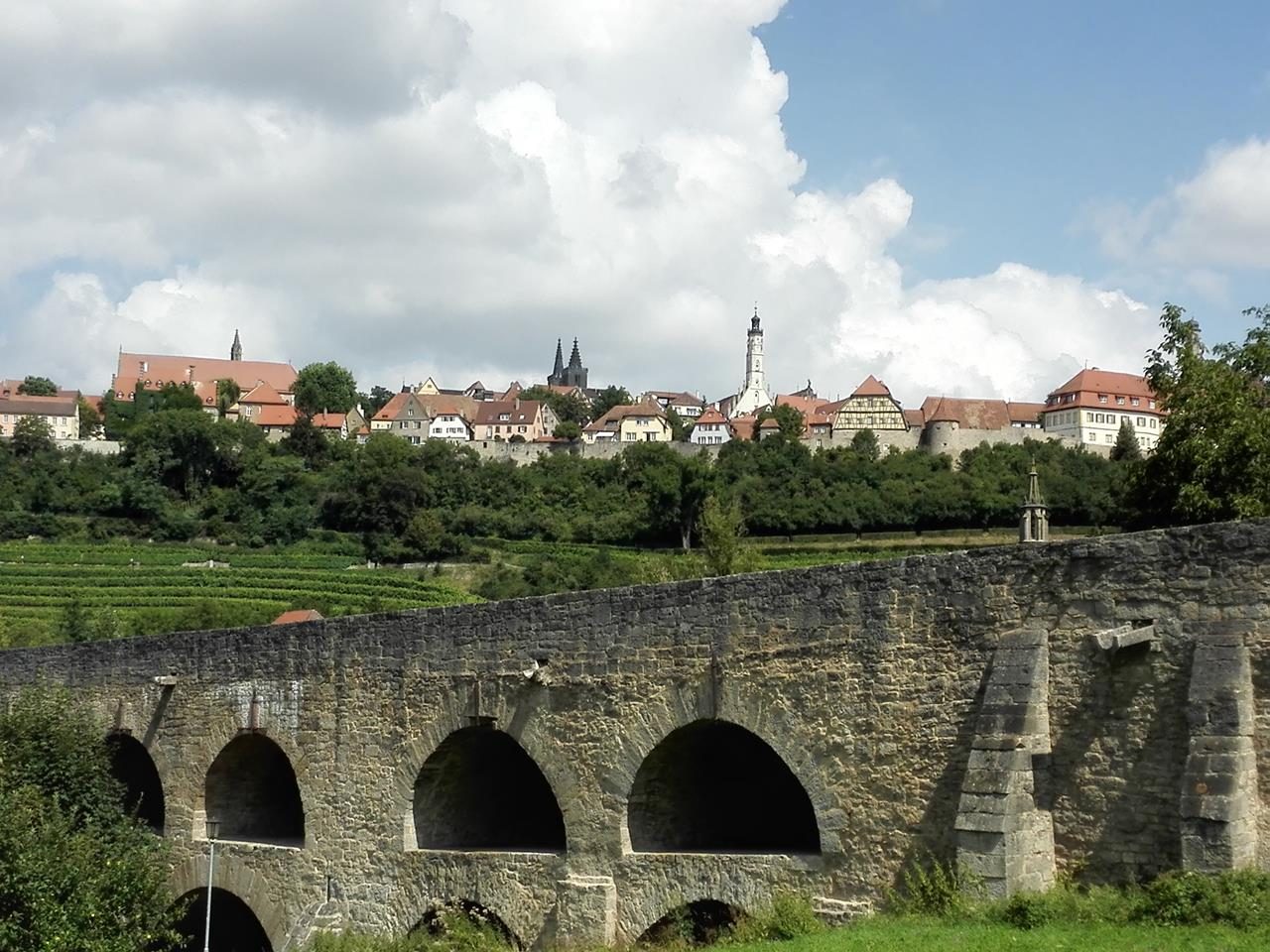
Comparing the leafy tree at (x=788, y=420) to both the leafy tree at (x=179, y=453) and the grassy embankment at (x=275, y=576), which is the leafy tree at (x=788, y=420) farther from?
the leafy tree at (x=179, y=453)

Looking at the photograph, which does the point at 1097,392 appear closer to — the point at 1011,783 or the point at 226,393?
the point at 226,393

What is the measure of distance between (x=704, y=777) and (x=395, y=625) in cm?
484

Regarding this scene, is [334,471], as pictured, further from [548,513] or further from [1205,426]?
[1205,426]

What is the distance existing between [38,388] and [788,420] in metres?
93.3

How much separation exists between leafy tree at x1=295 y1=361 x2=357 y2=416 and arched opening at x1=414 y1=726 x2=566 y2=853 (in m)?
146

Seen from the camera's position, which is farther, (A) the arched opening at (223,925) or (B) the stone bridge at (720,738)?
(A) the arched opening at (223,925)

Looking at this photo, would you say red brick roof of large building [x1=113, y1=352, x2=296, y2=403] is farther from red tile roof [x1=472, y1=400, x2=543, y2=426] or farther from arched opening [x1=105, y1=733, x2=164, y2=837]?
arched opening [x1=105, y1=733, x2=164, y2=837]

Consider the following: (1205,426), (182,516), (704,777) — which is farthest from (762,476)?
(704,777)

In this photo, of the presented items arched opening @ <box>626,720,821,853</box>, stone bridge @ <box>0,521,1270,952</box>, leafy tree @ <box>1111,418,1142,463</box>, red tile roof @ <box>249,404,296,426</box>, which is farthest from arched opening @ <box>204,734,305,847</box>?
red tile roof @ <box>249,404,296,426</box>

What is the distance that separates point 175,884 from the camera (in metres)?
22.8

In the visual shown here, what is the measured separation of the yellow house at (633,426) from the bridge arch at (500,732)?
137 meters

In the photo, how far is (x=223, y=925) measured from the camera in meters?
23.8

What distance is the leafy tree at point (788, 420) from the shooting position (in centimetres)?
13136

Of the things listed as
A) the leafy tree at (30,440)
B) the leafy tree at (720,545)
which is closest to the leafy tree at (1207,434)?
the leafy tree at (720,545)
